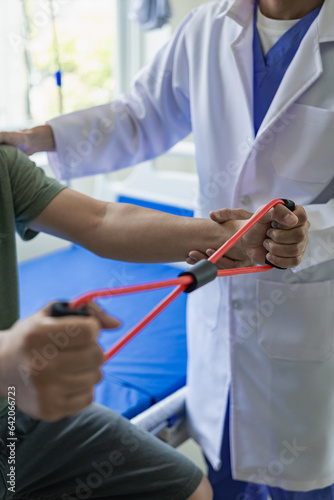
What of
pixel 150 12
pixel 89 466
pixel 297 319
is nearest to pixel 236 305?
pixel 297 319

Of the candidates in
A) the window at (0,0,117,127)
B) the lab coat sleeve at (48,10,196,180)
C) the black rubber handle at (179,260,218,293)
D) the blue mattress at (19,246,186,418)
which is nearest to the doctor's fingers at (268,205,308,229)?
the black rubber handle at (179,260,218,293)

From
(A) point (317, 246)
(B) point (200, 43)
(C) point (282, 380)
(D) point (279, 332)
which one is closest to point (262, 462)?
(C) point (282, 380)

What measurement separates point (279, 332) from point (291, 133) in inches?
19.6

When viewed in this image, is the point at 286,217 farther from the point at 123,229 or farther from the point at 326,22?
the point at 326,22

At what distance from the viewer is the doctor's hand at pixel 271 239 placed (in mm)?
1021

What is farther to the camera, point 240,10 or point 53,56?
point 53,56

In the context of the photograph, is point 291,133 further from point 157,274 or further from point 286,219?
point 157,274

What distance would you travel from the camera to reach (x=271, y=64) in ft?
4.29

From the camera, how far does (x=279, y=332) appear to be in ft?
4.43

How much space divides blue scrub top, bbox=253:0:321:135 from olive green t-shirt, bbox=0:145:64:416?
535 mm

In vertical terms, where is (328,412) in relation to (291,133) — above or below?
below

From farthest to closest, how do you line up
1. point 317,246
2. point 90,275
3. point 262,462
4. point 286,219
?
point 90,275 < point 262,462 < point 317,246 < point 286,219

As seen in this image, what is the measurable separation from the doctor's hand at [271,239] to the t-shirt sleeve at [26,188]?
0.36 m

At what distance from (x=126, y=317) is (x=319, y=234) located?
108 centimetres
